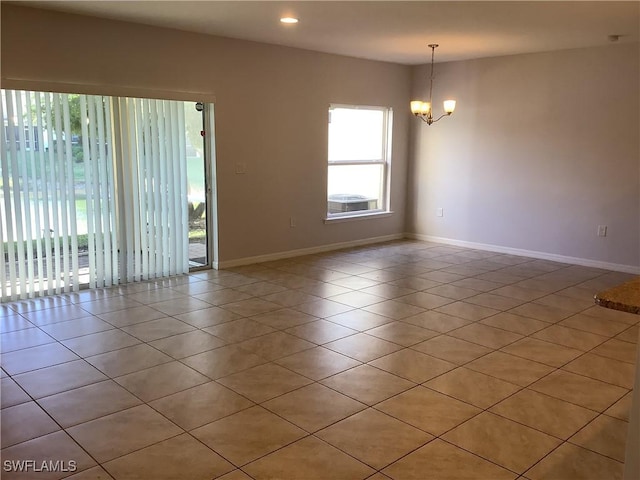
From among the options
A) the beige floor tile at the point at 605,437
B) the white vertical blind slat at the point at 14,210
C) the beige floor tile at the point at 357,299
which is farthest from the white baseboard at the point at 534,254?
the white vertical blind slat at the point at 14,210


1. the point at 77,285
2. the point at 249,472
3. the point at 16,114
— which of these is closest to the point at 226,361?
the point at 249,472

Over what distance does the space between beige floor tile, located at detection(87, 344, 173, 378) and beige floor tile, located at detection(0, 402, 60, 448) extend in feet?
1.63

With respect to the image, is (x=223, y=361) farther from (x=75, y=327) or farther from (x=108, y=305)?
(x=108, y=305)

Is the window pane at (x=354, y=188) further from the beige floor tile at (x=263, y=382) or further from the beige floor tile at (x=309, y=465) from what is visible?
the beige floor tile at (x=309, y=465)

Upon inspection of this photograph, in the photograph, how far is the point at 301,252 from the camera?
22.3ft

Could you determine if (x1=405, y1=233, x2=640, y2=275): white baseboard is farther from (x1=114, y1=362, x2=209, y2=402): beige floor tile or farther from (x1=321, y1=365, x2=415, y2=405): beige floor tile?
(x1=114, y1=362, x2=209, y2=402): beige floor tile

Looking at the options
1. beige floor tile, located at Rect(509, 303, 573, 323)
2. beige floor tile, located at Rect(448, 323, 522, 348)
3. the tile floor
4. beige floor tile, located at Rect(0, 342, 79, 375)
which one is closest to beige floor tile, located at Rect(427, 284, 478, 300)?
the tile floor

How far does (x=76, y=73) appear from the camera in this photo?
15.3 ft

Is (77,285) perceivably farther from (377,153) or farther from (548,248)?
(548,248)

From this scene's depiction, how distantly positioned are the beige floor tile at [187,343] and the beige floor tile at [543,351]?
1996 mm

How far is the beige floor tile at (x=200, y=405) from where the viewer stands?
9.10 ft

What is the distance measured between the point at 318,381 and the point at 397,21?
3135 mm

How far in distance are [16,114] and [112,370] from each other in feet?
7.84

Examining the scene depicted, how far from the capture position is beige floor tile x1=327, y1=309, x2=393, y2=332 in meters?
4.20
